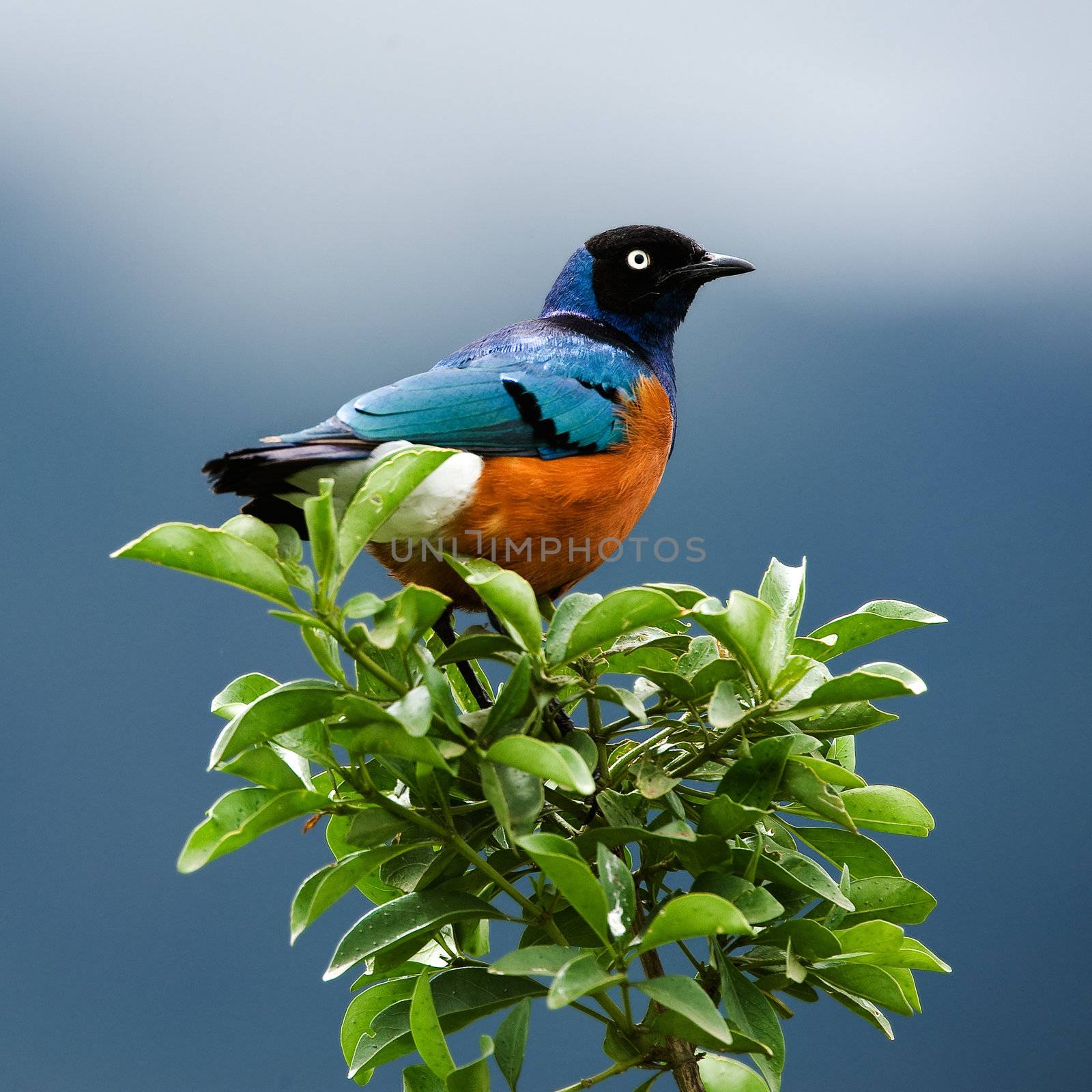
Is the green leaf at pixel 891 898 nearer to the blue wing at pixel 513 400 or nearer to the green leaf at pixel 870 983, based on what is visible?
the green leaf at pixel 870 983

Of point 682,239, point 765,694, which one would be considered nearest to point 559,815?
point 765,694

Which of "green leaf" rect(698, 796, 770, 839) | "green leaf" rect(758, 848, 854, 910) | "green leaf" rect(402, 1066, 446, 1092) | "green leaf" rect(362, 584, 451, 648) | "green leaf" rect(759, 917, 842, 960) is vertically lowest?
"green leaf" rect(402, 1066, 446, 1092)

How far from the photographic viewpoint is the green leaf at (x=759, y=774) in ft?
3.03

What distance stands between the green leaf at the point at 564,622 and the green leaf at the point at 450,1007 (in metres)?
0.31

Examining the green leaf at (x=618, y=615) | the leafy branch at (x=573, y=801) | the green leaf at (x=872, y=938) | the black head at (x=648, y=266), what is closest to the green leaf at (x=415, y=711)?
the leafy branch at (x=573, y=801)

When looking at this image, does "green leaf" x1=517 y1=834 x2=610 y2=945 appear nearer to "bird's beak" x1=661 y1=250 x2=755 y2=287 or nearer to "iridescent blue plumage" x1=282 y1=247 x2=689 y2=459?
"iridescent blue plumage" x1=282 y1=247 x2=689 y2=459

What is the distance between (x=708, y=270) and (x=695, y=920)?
3.84ft

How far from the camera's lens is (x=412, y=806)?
3.36 ft

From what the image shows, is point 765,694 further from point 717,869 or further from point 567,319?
point 567,319

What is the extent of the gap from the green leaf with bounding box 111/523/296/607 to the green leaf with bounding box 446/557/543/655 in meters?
0.14

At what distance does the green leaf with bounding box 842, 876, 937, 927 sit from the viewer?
3.46ft

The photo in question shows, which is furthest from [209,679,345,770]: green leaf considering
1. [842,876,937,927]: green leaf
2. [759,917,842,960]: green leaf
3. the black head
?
the black head

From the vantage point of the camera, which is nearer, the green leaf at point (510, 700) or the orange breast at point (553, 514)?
the green leaf at point (510, 700)

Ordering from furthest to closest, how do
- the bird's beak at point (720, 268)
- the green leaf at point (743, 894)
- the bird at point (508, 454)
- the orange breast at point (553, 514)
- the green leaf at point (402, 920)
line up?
the bird's beak at point (720, 268), the orange breast at point (553, 514), the bird at point (508, 454), the green leaf at point (402, 920), the green leaf at point (743, 894)
